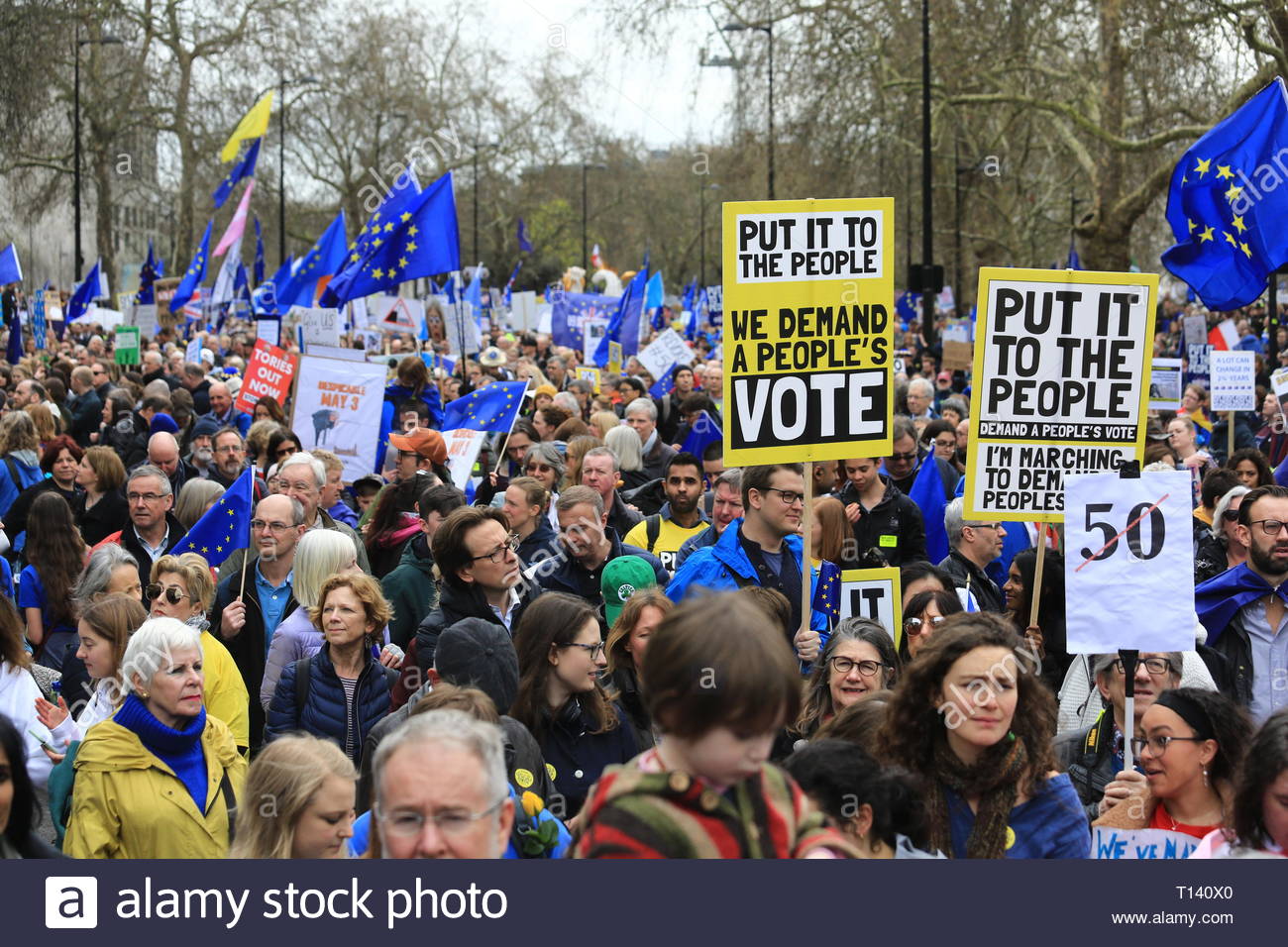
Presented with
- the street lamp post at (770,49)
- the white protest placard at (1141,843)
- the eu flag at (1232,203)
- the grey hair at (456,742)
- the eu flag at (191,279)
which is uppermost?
the street lamp post at (770,49)

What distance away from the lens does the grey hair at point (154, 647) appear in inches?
178

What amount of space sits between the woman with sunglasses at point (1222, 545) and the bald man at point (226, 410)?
26.5ft

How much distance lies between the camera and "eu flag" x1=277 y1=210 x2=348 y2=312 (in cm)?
1950

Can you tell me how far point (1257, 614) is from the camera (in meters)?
6.23

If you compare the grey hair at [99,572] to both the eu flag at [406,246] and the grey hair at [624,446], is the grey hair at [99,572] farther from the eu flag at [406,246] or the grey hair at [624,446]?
the eu flag at [406,246]

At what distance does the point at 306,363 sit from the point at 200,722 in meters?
6.71

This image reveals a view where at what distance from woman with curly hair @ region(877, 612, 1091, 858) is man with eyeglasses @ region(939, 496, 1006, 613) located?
3.35 meters

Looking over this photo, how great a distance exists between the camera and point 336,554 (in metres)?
6.36

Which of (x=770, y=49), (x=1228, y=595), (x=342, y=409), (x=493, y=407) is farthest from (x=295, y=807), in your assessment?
(x=770, y=49)

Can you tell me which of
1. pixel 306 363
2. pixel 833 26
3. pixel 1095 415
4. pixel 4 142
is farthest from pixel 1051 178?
pixel 1095 415

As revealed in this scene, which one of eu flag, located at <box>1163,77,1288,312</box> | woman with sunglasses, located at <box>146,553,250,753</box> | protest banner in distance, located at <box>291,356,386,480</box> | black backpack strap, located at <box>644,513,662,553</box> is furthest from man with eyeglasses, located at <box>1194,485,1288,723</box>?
protest banner in distance, located at <box>291,356,386,480</box>

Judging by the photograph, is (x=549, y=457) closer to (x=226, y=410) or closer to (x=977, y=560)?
(x=977, y=560)

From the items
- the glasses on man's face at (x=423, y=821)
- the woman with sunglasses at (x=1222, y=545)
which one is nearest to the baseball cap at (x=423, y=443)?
the woman with sunglasses at (x=1222, y=545)

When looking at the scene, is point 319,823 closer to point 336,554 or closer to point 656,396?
point 336,554
